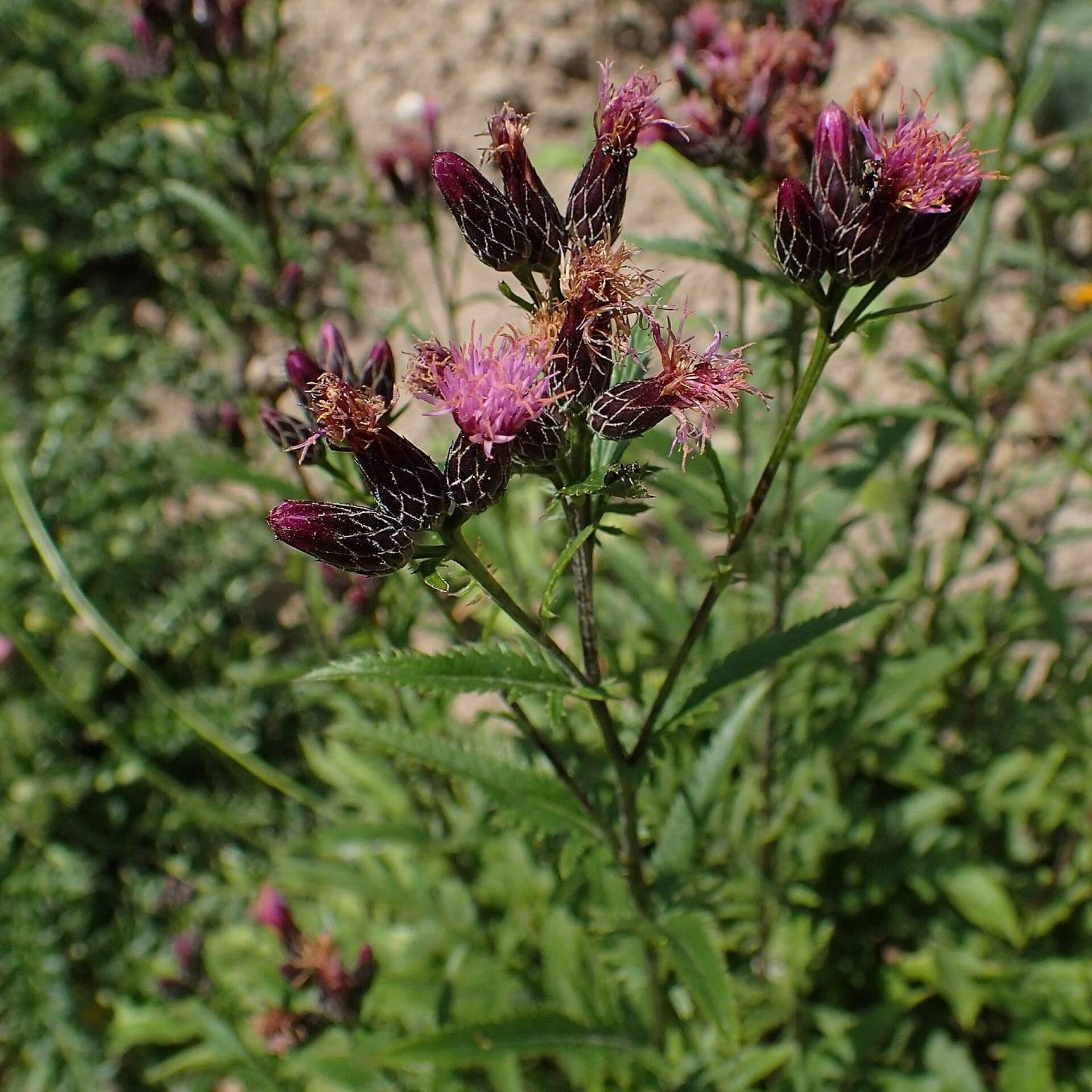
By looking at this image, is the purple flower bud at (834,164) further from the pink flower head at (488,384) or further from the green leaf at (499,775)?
the green leaf at (499,775)

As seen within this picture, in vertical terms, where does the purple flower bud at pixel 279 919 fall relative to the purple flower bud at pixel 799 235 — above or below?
below

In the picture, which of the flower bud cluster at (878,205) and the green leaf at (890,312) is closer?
the green leaf at (890,312)

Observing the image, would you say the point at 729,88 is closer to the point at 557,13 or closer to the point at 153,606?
the point at 153,606

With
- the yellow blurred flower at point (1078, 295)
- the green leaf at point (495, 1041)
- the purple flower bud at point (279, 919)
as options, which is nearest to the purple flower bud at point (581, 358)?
the green leaf at point (495, 1041)

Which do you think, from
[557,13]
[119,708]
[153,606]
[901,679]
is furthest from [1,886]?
[557,13]

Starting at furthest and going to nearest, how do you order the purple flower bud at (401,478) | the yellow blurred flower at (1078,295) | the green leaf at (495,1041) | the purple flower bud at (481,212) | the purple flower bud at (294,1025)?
1. the yellow blurred flower at (1078,295)
2. the purple flower bud at (294,1025)
3. the green leaf at (495,1041)
4. the purple flower bud at (481,212)
5. the purple flower bud at (401,478)

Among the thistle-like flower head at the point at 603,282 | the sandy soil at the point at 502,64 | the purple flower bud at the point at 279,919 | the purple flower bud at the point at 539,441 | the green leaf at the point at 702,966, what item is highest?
the sandy soil at the point at 502,64
